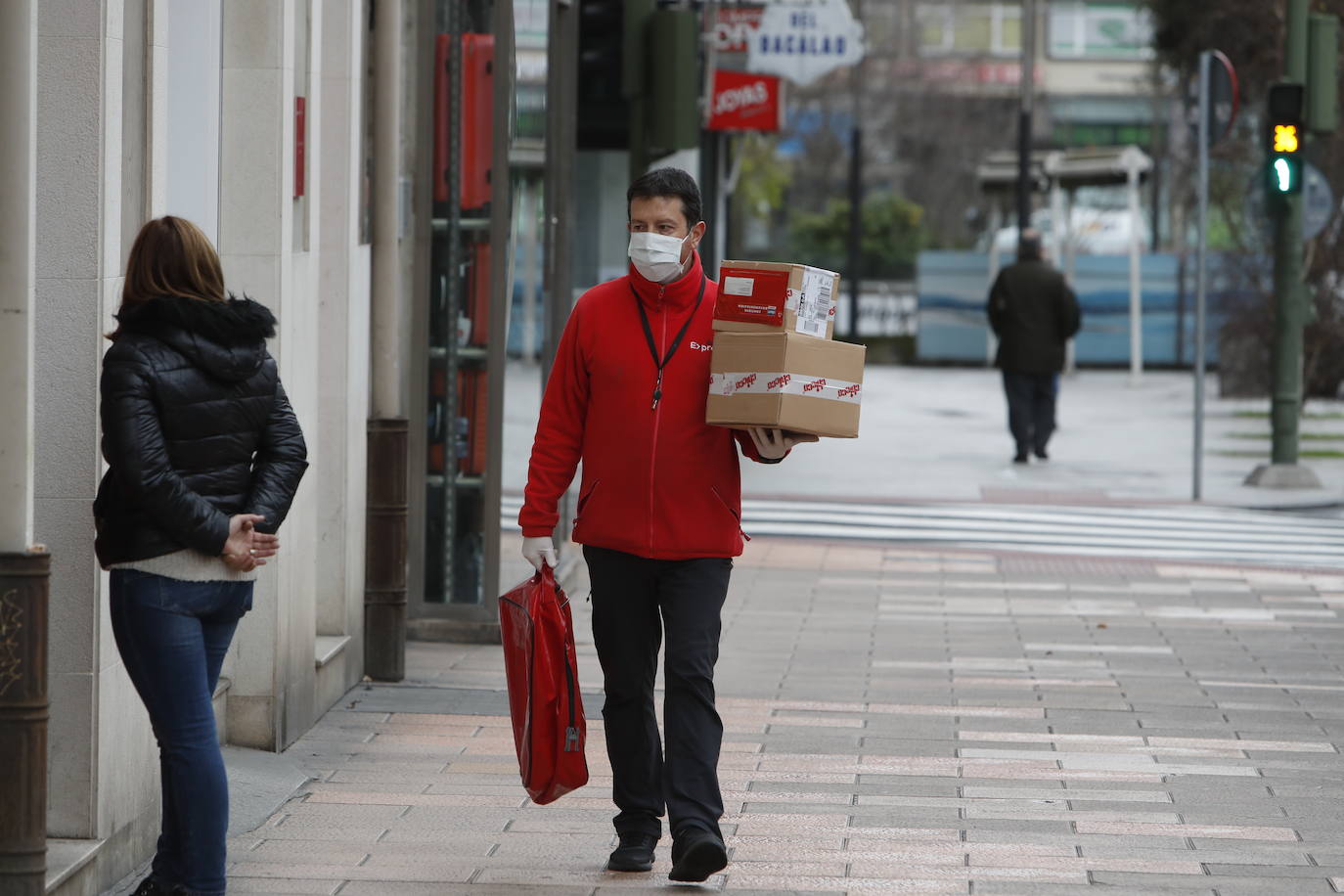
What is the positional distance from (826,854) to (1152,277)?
26.5 meters

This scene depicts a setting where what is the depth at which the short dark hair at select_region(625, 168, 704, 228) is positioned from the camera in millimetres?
5504

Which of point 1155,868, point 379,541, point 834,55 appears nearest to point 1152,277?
point 834,55

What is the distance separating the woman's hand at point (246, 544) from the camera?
491 cm

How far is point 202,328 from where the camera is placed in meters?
4.89

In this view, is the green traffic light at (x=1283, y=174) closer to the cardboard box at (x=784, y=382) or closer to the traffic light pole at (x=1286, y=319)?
the traffic light pole at (x=1286, y=319)

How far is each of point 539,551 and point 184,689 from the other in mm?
1022

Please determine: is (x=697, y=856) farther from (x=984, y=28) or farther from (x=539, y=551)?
(x=984, y=28)

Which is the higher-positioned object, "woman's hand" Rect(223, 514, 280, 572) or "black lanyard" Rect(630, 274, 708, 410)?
"black lanyard" Rect(630, 274, 708, 410)

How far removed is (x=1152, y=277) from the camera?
1233 inches

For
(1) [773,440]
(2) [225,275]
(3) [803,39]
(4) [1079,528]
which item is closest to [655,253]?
(1) [773,440]

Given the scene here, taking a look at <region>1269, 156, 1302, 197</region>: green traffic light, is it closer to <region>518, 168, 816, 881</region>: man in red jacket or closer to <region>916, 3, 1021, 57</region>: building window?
<region>518, 168, 816, 881</region>: man in red jacket

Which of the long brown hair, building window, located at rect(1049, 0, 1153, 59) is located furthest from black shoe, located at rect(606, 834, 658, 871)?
building window, located at rect(1049, 0, 1153, 59)

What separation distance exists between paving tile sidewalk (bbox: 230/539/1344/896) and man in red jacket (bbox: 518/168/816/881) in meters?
0.33

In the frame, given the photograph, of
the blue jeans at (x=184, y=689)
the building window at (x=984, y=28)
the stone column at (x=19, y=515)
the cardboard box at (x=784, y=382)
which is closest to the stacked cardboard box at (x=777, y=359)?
the cardboard box at (x=784, y=382)
